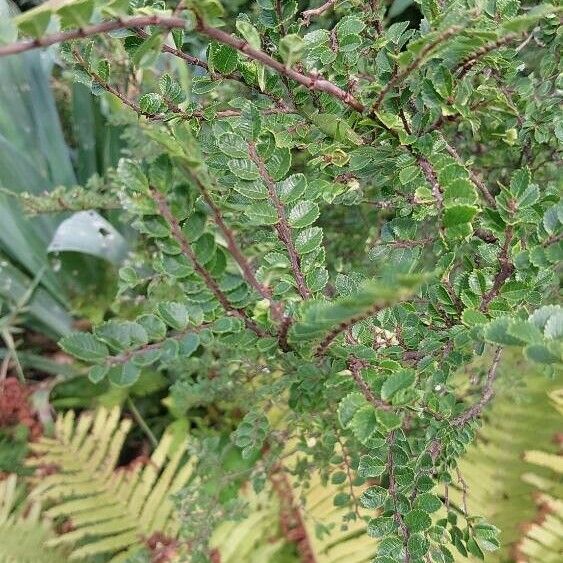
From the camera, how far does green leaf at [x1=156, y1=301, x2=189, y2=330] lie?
1.16 ft

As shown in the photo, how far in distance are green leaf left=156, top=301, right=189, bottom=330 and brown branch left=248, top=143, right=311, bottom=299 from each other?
7cm

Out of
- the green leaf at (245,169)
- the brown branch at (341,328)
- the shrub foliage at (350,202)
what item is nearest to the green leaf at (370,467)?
the shrub foliage at (350,202)

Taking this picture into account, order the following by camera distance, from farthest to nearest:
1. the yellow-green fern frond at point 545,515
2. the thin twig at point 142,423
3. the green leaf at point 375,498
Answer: the thin twig at point 142,423
the yellow-green fern frond at point 545,515
the green leaf at point 375,498

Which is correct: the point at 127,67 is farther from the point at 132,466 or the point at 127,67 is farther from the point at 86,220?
the point at 132,466

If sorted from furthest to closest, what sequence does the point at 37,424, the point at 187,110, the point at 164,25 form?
the point at 37,424
the point at 187,110
the point at 164,25

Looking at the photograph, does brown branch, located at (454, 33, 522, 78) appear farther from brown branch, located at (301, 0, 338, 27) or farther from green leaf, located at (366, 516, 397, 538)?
green leaf, located at (366, 516, 397, 538)

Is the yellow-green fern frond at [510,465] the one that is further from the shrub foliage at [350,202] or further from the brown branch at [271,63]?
the brown branch at [271,63]

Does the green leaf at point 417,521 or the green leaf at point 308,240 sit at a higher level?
the green leaf at point 308,240

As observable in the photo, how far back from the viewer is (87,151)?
192 centimetres

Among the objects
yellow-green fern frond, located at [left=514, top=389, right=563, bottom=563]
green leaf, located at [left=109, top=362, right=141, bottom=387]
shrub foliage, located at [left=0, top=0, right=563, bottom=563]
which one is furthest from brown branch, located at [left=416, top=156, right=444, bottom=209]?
yellow-green fern frond, located at [left=514, top=389, right=563, bottom=563]

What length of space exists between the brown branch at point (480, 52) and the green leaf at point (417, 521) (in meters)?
0.29

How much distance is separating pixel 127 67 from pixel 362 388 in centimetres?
100

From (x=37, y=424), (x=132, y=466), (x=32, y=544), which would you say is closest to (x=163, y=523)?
(x=132, y=466)

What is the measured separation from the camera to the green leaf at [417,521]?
0.41 m
